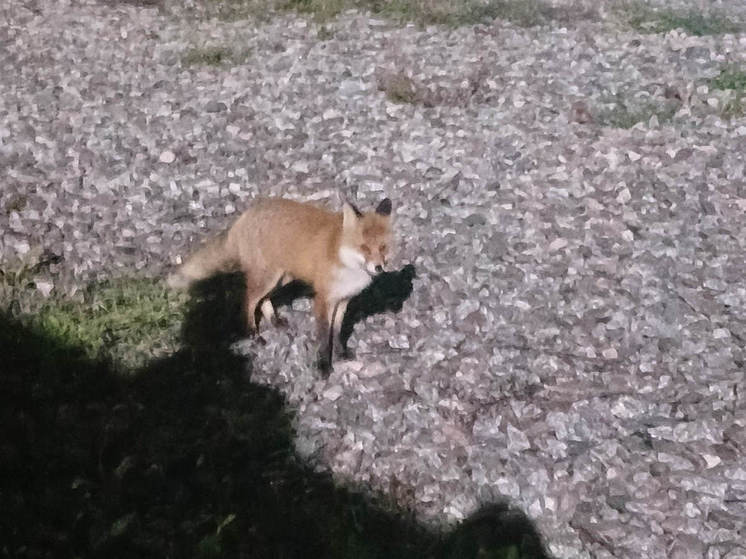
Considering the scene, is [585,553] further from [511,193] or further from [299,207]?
[511,193]

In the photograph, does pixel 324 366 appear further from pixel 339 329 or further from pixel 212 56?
pixel 212 56

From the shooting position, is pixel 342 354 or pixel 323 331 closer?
pixel 323 331

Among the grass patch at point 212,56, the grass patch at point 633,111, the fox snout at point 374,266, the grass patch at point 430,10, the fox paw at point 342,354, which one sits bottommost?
the fox paw at point 342,354

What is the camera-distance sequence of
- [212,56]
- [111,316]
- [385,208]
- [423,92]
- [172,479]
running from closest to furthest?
[172,479]
[385,208]
[111,316]
[423,92]
[212,56]

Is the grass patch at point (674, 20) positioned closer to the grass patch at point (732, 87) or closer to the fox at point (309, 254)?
the grass patch at point (732, 87)

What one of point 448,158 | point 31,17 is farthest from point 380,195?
point 31,17

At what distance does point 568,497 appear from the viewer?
4.85 m

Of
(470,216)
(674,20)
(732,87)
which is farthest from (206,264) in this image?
(674,20)

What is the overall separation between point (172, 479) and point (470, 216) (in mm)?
3731

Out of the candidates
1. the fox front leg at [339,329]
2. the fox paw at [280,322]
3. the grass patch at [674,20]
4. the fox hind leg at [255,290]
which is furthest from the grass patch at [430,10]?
the fox front leg at [339,329]

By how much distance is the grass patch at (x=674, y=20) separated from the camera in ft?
38.3

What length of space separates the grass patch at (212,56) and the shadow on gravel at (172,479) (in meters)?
5.54

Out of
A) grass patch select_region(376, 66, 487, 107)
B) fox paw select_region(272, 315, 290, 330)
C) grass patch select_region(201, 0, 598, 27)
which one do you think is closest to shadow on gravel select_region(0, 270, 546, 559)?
fox paw select_region(272, 315, 290, 330)

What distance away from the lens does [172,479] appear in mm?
4766
